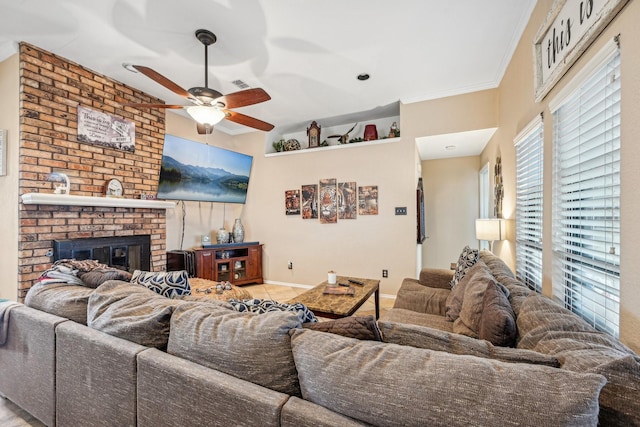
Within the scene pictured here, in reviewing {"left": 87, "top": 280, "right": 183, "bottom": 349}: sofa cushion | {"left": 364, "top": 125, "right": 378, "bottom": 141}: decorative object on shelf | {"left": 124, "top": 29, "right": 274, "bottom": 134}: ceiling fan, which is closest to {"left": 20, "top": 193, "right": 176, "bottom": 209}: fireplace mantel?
{"left": 124, "top": 29, "right": 274, "bottom": 134}: ceiling fan

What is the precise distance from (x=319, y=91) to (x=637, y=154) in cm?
310

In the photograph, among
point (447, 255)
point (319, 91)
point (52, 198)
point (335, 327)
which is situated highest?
point (319, 91)

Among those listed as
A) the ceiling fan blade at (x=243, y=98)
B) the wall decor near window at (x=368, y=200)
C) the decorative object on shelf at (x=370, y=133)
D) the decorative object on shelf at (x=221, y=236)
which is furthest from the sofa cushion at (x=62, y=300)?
the decorative object on shelf at (x=370, y=133)

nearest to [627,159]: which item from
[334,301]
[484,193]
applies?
[334,301]

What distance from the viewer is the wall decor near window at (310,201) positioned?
178 inches

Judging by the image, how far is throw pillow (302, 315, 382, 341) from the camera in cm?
94

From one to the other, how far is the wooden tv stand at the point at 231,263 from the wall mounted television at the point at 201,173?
0.82 m

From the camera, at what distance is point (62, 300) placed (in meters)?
1.44

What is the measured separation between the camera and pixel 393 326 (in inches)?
38.6

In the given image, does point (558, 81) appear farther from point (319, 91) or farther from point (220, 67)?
point (220, 67)

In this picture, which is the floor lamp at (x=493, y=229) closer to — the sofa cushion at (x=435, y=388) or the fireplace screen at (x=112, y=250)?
the sofa cushion at (x=435, y=388)

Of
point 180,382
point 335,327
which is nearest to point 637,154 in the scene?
point 335,327

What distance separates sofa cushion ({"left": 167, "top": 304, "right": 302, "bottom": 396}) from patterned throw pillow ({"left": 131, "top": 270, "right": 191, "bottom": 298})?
519 millimetres

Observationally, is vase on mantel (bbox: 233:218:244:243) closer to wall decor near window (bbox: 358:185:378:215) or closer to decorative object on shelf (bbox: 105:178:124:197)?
decorative object on shelf (bbox: 105:178:124:197)
